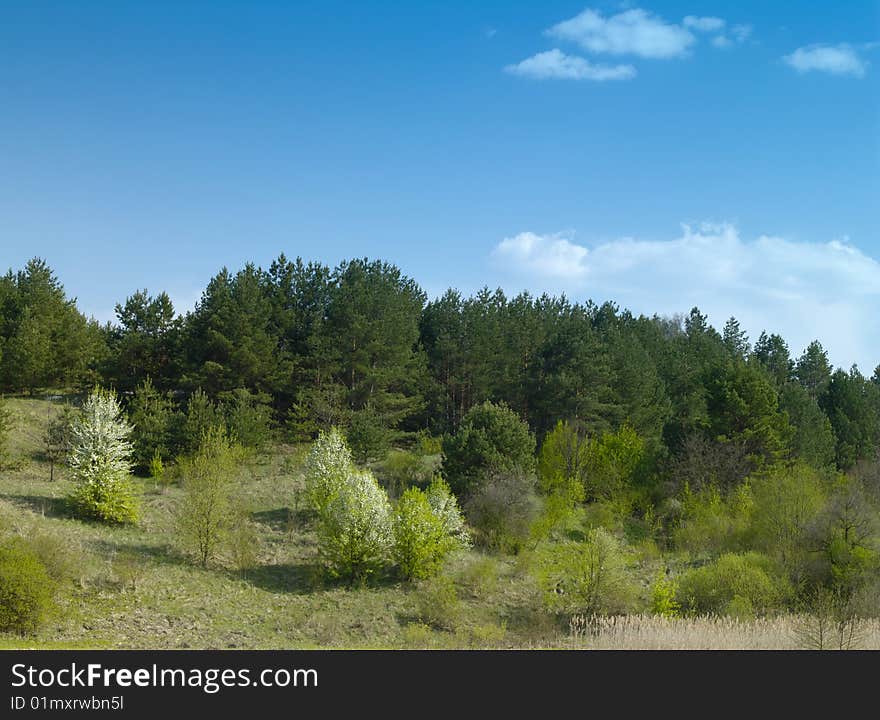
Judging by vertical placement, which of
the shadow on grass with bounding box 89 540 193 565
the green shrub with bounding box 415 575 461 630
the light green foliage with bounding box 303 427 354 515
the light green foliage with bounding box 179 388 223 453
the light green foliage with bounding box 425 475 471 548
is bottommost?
the green shrub with bounding box 415 575 461 630

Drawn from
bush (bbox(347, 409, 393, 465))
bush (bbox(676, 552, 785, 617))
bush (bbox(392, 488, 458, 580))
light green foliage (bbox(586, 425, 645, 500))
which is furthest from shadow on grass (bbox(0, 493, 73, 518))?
light green foliage (bbox(586, 425, 645, 500))

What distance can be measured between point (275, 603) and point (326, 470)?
25.4ft

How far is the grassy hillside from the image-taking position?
17641 millimetres

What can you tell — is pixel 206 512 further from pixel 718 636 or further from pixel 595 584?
pixel 718 636

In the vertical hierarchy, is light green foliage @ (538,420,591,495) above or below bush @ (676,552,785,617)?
above

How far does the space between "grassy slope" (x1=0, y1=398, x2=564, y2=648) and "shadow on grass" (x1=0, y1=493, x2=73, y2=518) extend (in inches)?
2.8

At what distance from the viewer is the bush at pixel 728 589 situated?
22.8 metres

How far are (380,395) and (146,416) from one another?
14.7 metres

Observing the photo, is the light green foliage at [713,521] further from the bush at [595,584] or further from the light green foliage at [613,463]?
the bush at [595,584]

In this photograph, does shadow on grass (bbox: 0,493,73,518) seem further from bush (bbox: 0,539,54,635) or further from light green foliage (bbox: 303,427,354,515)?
light green foliage (bbox: 303,427,354,515)

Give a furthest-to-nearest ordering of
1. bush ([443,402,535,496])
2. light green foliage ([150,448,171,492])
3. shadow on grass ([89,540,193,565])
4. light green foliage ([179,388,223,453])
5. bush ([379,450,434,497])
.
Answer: bush ([379,450,434,497]), light green foliage ([179,388,223,453]), light green foliage ([150,448,171,492]), bush ([443,402,535,496]), shadow on grass ([89,540,193,565])

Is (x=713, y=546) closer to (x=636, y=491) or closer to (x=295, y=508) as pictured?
(x=636, y=491)

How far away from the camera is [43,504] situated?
26953mm
